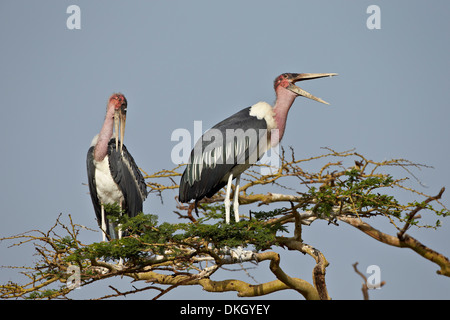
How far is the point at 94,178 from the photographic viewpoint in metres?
8.95

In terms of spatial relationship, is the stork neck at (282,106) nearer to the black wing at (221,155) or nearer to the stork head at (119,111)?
the black wing at (221,155)

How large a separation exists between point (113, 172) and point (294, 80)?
2807mm

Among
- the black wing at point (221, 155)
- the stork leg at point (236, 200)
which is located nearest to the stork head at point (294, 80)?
the black wing at point (221, 155)

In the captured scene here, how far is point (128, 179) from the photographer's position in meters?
8.94

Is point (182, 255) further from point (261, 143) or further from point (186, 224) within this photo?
point (261, 143)

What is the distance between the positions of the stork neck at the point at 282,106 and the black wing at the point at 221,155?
28 centimetres

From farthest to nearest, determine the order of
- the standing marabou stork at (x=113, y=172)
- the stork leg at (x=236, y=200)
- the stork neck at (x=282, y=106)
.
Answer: the standing marabou stork at (x=113, y=172) < the stork neck at (x=282, y=106) < the stork leg at (x=236, y=200)

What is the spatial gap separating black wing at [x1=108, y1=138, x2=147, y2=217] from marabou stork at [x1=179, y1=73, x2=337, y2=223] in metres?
0.92

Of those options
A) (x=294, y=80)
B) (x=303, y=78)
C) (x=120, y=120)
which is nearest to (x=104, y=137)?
(x=120, y=120)

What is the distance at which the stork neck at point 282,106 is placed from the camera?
8.51 metres

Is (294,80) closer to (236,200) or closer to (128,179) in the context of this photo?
(236,200)

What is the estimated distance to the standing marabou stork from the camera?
352 inches
